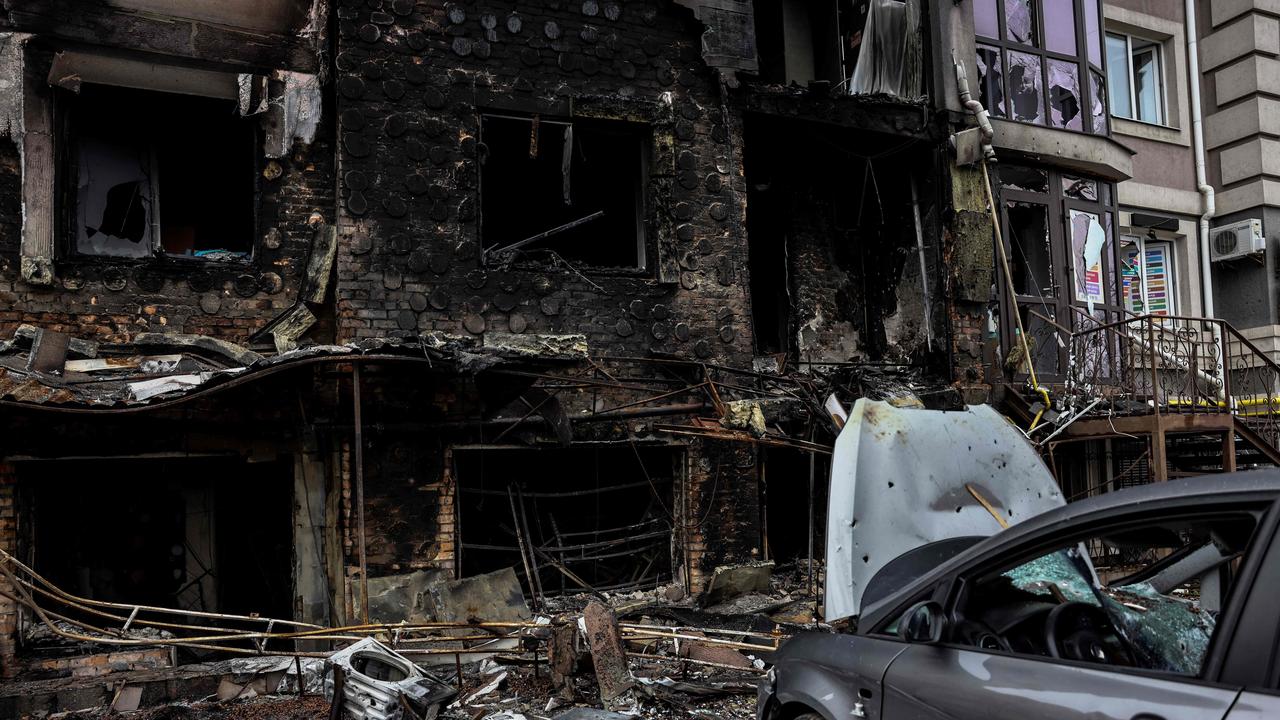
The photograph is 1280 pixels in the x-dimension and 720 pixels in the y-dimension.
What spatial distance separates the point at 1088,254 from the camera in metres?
12.1

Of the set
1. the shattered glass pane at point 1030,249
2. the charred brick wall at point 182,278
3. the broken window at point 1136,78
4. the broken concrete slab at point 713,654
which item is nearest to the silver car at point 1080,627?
the broken concrete slab at point 713,654

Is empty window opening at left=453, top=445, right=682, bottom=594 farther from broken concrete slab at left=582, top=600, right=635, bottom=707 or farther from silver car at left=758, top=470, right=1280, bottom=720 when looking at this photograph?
silver car at left=758, top=470, right=1280, bottom=720

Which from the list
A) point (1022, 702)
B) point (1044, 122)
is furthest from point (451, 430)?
point (1044, 122)

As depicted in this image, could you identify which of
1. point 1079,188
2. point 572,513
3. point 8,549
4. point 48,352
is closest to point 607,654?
point 572,513

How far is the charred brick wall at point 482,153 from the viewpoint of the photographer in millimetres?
8914

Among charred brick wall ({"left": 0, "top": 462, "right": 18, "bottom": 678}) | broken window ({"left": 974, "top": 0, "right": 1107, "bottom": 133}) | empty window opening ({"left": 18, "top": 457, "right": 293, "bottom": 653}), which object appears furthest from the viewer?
broken window ({"left": 974, "top": 0, "right": 1107, "bottom": 133})

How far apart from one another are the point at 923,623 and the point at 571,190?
825cm

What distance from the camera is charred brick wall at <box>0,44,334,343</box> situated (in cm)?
805

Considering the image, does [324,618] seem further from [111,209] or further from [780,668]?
[780,668]

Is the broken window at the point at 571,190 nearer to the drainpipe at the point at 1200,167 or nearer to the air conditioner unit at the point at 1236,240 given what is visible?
the drainpipe at the point at 1200,167

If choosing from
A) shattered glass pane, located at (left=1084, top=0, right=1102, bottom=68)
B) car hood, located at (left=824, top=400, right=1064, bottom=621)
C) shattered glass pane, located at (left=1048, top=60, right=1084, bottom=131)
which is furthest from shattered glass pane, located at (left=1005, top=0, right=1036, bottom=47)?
car hood, located at (left=824, top=400, right=1064, bottom=621)

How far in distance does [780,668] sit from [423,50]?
292 inches

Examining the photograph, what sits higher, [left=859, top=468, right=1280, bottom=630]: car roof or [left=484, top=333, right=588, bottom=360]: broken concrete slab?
[left=484, top=333, right=588, bottom=360]: broken concrete slab

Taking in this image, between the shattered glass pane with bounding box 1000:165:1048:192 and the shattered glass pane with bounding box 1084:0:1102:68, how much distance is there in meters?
1.97
